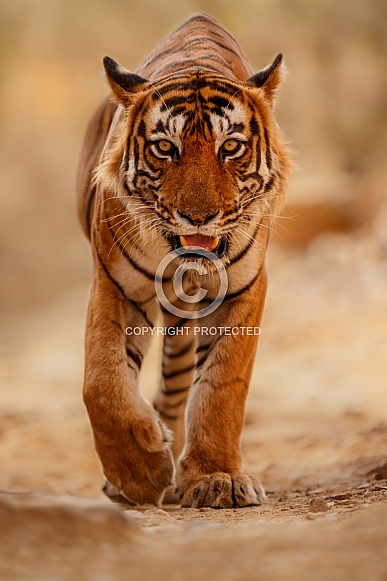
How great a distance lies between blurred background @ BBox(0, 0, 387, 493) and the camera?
20.9 ft

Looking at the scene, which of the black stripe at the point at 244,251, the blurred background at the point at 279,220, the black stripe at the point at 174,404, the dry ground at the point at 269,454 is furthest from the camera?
the blurred background at the point at 279,220

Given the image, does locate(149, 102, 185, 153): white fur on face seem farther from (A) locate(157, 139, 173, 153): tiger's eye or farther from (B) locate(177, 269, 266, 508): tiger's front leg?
(B) locate(177, 269, 266, 508): tiger's front leg

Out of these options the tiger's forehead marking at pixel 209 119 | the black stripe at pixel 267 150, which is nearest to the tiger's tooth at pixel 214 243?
the tiger's forehead marking at pixel 209 119

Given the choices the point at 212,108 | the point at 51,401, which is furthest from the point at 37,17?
the point at 212,108

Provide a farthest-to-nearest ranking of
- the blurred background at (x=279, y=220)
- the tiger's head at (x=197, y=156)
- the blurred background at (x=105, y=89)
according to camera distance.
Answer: the blurred background at (x=105, y=89), the blurred background at (x=279, y=220), the tiger's head at (x=197, y=156)

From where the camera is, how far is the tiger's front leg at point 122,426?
Result: 3.10 m

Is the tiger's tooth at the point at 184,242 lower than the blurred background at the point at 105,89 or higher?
lower

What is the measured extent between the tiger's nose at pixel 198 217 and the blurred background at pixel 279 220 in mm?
1382

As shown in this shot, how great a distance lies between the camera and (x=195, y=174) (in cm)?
304

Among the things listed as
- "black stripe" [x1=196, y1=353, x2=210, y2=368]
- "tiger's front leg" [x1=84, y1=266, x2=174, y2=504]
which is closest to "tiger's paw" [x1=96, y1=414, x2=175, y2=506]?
"tiger's front leg" [x1=84, y1=266, x2=174, y2=504]

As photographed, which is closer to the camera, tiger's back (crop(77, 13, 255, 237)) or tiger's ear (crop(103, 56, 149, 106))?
tiger's ear (crop(103, 56, 149, 106))

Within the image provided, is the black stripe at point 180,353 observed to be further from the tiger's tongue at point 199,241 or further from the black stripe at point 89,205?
the tiger's tongue at point 199,241

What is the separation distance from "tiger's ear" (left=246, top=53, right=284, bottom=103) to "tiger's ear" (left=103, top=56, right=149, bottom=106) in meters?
0.40

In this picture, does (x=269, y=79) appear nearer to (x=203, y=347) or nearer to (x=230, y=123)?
(x=230, y=123)
